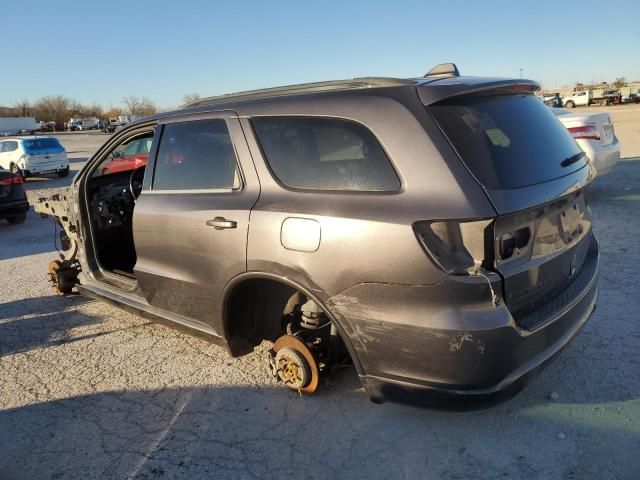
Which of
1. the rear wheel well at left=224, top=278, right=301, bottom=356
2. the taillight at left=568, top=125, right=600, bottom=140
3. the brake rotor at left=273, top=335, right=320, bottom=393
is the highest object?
the taillight at left=568, top=125, right=600, bottom=140

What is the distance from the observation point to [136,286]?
3.98m

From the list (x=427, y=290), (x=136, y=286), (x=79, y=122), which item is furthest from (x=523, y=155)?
(x=79, y=122)

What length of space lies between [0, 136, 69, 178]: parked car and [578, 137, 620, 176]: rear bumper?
18.0m

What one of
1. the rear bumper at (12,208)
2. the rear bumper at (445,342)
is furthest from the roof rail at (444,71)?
the rear bumper at (12,208)

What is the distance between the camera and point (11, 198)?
32.7 feet

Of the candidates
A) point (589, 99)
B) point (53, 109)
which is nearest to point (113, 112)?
point (53, 109)

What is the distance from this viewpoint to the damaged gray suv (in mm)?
2150

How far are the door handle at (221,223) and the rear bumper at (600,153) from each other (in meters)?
6.36

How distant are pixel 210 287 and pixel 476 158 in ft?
5.94

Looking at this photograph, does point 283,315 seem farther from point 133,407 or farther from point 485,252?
point 485,252

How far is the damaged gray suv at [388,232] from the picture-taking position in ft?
7.06

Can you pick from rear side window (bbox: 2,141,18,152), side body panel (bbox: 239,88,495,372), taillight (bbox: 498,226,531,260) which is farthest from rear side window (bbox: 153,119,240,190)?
rear side window (bbox: 2,141,18,152)

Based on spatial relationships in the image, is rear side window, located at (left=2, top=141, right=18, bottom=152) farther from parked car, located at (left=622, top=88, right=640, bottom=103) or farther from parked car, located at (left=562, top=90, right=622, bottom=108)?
parked car, located at (left=622, top=88, right=640, bottom=103)

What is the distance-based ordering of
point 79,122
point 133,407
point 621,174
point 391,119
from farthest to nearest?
point 79,122 → point 621,174 → point 133,407 → point 391,119
